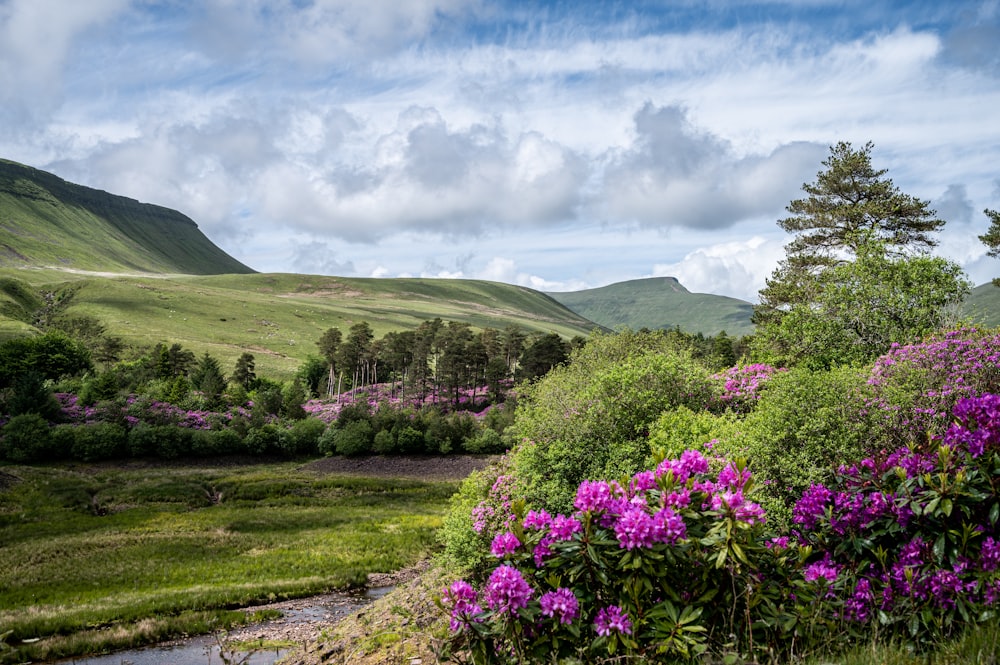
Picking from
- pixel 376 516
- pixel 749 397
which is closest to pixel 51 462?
pixel 376 516

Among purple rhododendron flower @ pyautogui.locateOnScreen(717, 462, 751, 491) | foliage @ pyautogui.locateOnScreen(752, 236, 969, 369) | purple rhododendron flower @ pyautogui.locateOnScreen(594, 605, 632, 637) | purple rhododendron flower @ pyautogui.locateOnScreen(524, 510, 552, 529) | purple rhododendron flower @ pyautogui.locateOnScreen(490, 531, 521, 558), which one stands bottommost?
purple rhododendron flower @ pyautogui.locateOnScreen(594, 605, 632, 637)

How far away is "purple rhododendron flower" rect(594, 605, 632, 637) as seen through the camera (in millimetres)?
5680

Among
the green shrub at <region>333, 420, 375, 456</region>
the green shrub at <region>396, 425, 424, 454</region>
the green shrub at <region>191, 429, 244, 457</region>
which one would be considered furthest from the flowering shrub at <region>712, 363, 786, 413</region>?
the green shrub at <region>191, 429, 244, 457</region>

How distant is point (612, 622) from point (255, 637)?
61.7 feet

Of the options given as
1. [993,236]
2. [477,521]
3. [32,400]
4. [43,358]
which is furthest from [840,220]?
[43,358]

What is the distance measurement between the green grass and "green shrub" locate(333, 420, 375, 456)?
8791 millimetres

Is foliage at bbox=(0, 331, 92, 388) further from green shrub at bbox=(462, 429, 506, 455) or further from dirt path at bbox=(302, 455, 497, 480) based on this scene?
green shrub at bbox=(462, 429, 506, 455)

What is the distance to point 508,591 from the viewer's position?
5680 mm

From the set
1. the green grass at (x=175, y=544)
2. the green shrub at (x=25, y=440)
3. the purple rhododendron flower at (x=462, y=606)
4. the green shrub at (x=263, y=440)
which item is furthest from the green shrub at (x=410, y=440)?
the purple rhododendron flower at (x=462, y=606)

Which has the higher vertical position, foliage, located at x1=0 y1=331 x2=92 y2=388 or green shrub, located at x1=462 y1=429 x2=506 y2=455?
foliage, located at x1=0 y1=331 x2=92 y2=388

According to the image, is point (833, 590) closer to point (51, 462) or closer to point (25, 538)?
point (25, 538)

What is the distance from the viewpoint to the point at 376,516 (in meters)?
44.7

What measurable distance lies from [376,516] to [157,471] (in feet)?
102

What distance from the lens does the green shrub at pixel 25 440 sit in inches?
2446
